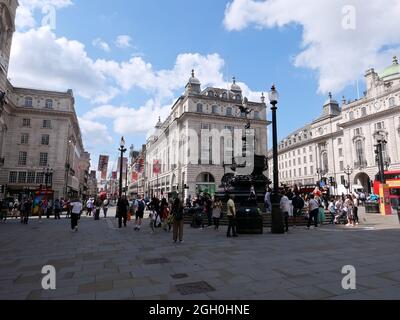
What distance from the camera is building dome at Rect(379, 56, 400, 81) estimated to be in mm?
62938

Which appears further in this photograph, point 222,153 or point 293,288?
point 222,153

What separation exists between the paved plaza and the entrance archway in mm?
59504

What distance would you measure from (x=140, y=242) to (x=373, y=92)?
65937 mm

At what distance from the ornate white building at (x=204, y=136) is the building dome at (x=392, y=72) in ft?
96.2

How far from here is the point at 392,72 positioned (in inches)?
2547

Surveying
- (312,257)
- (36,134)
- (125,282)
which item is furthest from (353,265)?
(36,134)

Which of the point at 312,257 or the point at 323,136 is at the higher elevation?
the point at 323,136

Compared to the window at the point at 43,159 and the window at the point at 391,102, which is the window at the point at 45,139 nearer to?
the window at the point at 43,159

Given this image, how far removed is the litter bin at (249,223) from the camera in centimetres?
1314

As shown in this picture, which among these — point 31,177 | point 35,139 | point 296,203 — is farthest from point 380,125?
point 31,177

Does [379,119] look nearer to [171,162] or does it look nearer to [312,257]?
[171,162]
